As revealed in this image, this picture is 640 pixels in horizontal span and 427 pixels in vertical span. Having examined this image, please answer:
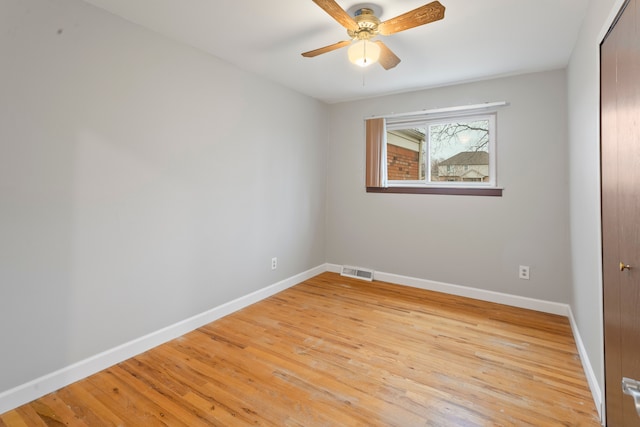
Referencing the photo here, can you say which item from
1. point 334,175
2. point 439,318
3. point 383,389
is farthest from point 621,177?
point 334,175

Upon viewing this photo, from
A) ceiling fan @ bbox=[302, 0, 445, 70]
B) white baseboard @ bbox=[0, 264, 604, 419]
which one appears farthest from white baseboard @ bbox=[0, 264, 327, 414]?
ceiling fan @ bbox=[302, 0, 445, 70]

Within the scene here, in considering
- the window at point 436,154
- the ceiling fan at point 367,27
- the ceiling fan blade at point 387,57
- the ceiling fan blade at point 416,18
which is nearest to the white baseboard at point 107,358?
the window at point 436,154

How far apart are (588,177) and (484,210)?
1.45m

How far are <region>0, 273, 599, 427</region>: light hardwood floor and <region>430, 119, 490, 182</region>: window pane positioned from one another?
149 centimetres

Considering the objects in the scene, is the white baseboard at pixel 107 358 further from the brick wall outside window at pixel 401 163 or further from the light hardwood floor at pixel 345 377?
the brick wall outside window at pixel 401 163

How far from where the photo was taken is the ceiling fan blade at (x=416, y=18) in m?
1.63

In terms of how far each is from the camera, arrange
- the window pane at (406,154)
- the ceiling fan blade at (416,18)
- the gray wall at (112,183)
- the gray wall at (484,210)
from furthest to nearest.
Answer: the window pane at (406,154) → the gray wall at (484,210) → the gray wall at (112,183) → the ceiling fan blade at (416,18)

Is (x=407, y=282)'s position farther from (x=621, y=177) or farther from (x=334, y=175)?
(x=621, y=177)

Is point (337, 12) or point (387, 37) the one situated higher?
point (387, 37)

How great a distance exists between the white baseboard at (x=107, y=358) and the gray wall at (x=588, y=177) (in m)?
2.68

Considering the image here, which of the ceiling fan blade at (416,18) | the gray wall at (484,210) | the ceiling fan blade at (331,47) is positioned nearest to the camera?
the ceiling fan blade at (416,18)

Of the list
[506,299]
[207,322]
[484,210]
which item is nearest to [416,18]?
[484,210]

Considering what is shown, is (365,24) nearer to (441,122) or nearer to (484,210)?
(441,122)

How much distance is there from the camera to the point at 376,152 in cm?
393
